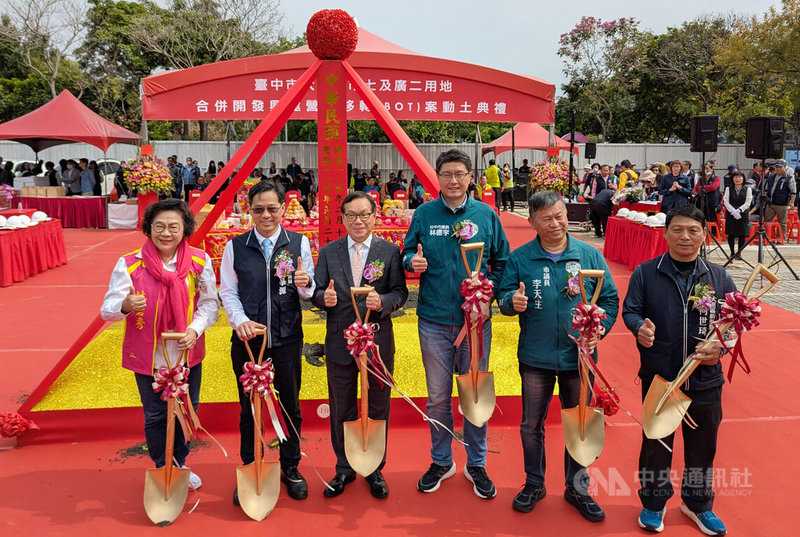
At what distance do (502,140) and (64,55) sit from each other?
15298 millimetres

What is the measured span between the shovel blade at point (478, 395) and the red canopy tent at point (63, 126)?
11.8 meters

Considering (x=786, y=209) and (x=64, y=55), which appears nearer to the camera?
(x=786, y=209)

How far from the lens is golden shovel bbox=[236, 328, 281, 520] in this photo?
2.35 metres

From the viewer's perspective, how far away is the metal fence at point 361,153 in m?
17.2

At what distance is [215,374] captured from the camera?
3.41m

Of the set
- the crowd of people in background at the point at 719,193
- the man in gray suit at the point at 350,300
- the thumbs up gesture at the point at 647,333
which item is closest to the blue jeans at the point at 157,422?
the man in gray suit at the point at 350,300

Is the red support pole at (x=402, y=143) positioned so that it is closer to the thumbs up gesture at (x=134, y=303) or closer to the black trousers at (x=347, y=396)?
the black trousers at (x=347, y=396)

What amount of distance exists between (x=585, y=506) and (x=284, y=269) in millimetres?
1541

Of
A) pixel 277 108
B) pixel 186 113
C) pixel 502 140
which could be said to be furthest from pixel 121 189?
pixel 277 108

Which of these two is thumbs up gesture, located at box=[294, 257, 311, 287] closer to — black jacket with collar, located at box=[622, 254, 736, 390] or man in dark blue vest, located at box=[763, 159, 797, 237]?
black jacket with collar, located at box=[622, 254, 736, 390]

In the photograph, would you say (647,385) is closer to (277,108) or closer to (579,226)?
(277,108)

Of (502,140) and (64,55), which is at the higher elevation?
(64,55)

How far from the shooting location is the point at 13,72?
22781 millimetres

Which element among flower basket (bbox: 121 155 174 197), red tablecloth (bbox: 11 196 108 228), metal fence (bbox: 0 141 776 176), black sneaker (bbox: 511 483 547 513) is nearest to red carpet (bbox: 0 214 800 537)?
black sneaker (bbox: 511 483 547 513)
